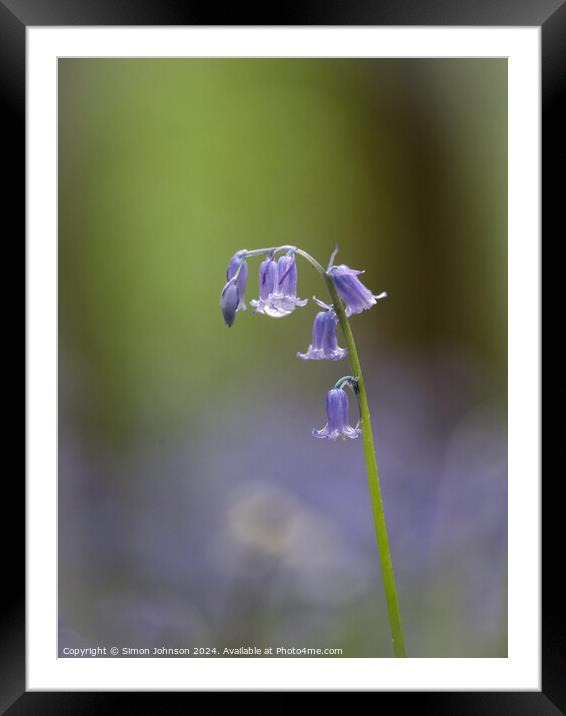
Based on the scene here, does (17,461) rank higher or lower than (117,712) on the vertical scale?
higher

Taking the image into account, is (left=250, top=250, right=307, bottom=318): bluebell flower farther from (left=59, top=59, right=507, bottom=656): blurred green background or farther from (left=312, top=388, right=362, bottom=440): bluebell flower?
(left=59, top=59, right=507, bottom=656): blurred green background

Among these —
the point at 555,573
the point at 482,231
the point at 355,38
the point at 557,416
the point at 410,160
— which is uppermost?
the point at 355,38

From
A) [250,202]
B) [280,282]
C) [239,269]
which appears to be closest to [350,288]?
[280,282]

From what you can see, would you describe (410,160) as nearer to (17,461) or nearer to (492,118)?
(492,118)

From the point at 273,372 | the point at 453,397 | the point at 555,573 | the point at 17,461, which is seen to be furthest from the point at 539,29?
the point at 17,461

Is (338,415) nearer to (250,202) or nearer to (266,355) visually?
(266,355)

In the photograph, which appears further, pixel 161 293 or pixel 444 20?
pixel 161 293

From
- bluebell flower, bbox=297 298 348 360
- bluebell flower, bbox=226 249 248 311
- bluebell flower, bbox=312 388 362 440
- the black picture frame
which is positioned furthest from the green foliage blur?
bluebell flower, bbox=312 388 362 440
